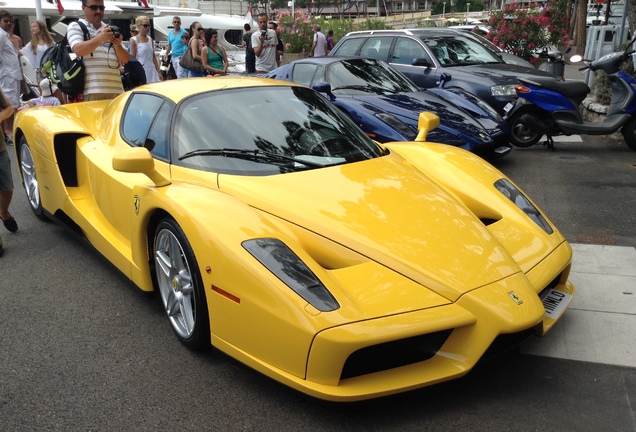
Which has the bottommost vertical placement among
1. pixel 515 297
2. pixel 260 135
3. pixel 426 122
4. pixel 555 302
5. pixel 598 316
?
pixel 598 316

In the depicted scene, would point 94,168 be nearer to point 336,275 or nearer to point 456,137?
point 336,275

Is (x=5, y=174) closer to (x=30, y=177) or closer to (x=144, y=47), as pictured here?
(x=30, y=177)

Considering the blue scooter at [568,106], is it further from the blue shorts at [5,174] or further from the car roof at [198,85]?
the blue shorts at [5,174]

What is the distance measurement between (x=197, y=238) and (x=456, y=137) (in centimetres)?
401

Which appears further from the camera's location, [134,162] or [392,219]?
[134,162]

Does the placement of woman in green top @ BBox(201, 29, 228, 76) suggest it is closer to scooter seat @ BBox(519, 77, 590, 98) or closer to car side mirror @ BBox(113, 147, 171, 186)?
scooter seat @ BBox(519, 77, 590, 98)

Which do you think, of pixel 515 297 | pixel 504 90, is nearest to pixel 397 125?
pixel 504 90

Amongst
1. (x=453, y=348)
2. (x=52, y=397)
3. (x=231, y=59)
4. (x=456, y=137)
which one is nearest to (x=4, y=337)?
(x=52, y=397)

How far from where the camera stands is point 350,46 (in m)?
9.81

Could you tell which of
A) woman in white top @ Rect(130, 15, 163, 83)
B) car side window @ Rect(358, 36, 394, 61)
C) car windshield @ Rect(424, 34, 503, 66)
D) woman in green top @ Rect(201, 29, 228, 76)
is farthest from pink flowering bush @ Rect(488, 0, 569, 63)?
woman in white top @ Rect(130, 15, 163, 83)

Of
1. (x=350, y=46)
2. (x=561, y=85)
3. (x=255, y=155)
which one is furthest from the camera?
(x=350, y=46)

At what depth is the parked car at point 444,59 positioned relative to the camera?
8227mm

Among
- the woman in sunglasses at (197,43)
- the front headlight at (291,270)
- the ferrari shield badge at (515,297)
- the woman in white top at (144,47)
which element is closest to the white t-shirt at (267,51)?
the woman in sunglasses at (197,43)

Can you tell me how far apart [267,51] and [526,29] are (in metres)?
5.26
